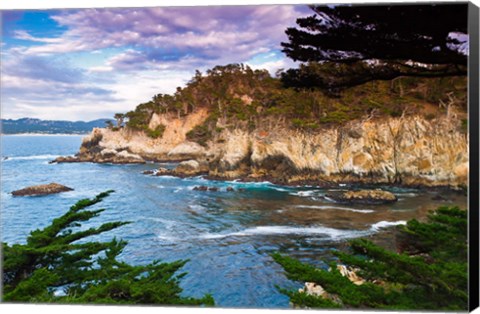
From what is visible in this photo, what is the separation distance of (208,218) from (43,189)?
1677 mm

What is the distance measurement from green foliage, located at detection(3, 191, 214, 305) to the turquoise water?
266 millimetres

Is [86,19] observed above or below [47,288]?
above

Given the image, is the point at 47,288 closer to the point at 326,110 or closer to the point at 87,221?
the point at 87,221

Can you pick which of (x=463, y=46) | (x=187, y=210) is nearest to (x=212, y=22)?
(x=187, y=210)

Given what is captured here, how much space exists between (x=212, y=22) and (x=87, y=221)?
2424mm

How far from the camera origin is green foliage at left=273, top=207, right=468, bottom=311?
340cm

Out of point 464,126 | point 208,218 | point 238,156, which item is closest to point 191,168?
point 238,156

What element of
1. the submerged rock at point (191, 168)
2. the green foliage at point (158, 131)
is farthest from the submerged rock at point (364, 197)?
the green foliage at point (158, 131)

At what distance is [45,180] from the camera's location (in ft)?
15.0

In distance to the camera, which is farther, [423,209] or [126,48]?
[126,48]

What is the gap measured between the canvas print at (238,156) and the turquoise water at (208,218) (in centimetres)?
2

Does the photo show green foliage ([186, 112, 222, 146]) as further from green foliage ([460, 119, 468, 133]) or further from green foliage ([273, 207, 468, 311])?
green foliage ([460, 119, 468, 133])

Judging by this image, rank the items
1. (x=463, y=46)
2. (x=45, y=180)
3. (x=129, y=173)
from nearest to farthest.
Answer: (x=463, y=46) → (x=45, y=180) → (x=129, y=173)

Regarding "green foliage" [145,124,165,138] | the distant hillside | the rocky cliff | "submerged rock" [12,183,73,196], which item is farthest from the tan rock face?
"submerged rock" [12,183,73,196]
